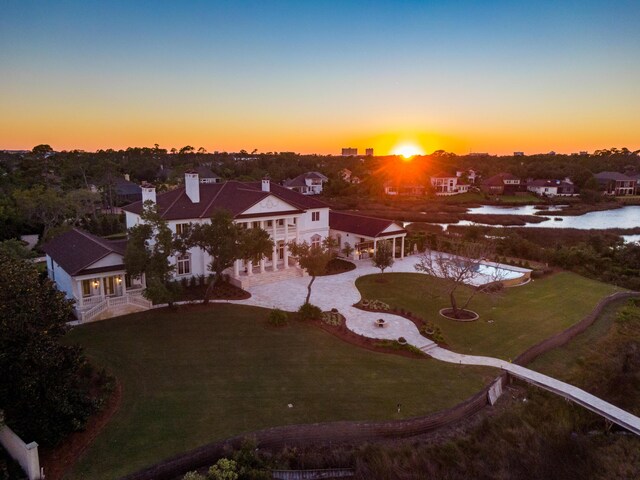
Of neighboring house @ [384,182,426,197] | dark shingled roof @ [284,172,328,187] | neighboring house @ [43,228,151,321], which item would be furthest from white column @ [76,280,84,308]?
neighboring house @ [384,182,426,197]

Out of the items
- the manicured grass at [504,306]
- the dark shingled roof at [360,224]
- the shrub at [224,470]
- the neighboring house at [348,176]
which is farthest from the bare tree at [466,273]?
the neighboring house at [348,176]

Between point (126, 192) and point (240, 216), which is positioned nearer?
point (240, 216)

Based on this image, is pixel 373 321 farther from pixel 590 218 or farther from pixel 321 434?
pixel 590 218

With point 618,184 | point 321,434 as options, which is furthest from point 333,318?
point 618,184

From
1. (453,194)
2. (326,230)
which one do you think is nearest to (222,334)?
(326,230)

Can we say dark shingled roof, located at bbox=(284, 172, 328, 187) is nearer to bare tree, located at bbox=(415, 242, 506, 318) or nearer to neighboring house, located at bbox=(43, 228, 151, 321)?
bare tree, located at bbox=(415, 242, 506, 318)

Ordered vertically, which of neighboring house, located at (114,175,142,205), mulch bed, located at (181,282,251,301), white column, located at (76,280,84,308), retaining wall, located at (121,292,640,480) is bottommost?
retaining wall, located at (121,292,640,480)

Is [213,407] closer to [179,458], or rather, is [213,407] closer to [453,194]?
[179,458]
